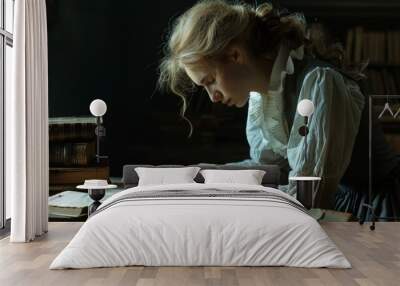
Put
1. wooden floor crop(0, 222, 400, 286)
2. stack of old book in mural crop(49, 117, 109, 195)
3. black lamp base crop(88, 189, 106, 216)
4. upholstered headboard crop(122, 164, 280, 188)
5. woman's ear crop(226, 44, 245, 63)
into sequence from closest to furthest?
wooden floor crop(0, 222, 400, 286) → black lamp base crop(88, 189, 106, 216) → woman's ear crop(226, 44, 245, 63) → upholstered headboard crop(122, 164, 280, 188) → stack of old book in mural crop(49, 117, 109, 195)

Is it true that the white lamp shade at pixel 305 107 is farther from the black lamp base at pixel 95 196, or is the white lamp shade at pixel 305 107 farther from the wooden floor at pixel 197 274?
the black lamp base at pixel 95 196

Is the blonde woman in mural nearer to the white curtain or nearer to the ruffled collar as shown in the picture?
the ruffled collar

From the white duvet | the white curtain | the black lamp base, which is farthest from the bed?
the black lamp base

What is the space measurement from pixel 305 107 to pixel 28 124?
2.91 metres

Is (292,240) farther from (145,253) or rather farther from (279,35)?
(279,35)

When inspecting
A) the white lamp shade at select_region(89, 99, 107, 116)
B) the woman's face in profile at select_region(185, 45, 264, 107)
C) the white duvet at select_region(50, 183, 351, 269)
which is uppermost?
the woman's face in profile at select_region(185, 45, 264, 107)

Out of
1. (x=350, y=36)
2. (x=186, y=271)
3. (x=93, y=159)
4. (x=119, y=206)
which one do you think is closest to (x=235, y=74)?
(x=350, y=36)

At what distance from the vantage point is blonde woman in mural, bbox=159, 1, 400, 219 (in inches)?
271

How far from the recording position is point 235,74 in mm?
6910

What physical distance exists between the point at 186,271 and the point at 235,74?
3045 millimetres

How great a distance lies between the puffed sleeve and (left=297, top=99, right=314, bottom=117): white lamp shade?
0.62 feet

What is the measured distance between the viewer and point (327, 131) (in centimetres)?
691

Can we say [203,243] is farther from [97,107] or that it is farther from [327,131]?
[97,107]

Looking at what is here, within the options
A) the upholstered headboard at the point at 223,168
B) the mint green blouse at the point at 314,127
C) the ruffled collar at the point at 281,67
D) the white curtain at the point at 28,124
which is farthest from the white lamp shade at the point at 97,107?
the ruffled collar at the point at 281,67
